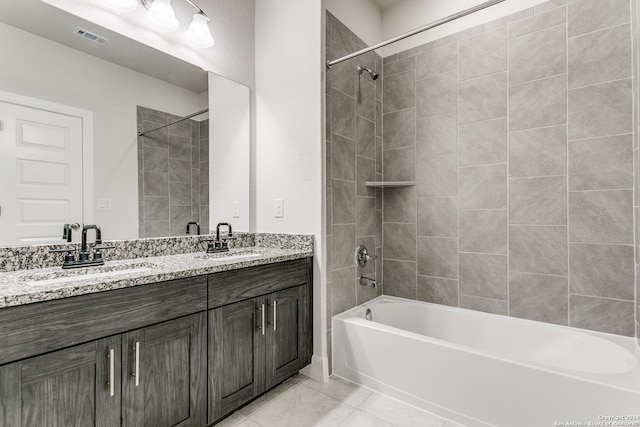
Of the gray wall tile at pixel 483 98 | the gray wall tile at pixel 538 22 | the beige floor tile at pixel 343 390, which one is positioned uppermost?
the gray wall tile at pixel 538 22

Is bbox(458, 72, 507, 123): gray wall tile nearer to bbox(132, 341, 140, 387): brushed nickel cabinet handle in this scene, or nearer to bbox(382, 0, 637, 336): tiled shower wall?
bbox(382, 0, 637, 336): tiled shower wall

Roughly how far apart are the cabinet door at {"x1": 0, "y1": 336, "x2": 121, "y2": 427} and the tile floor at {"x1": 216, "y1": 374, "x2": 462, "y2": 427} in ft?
2.15

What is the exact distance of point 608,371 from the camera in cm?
160

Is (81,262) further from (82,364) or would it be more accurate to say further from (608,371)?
(608,371)

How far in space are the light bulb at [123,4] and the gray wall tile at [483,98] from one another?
213 centimetres

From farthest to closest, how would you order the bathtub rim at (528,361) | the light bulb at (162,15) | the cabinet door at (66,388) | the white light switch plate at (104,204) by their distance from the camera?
Result: the light bulb at (162,15) → the white light switch plate at (104,204) → the bathtub rim at (528,361) → the cabinet door at (66,388)

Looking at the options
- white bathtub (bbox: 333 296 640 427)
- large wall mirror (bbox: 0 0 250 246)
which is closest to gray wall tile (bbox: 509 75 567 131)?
white bathtub (bbox: 333 296 640 427)

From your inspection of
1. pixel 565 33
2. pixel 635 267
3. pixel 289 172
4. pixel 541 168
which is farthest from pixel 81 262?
pixel 565 33

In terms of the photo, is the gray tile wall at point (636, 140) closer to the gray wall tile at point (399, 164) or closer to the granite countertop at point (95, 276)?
the gray wall tile at point (399, 164)

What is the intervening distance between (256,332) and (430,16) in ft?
8.75

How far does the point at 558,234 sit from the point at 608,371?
759mm

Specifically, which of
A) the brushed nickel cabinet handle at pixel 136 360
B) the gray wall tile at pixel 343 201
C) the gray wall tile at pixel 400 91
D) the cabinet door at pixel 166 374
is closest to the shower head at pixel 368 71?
the gray wall tile at pixel 400 91

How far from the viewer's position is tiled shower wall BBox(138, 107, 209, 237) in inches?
68.7

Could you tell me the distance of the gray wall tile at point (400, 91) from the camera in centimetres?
249
